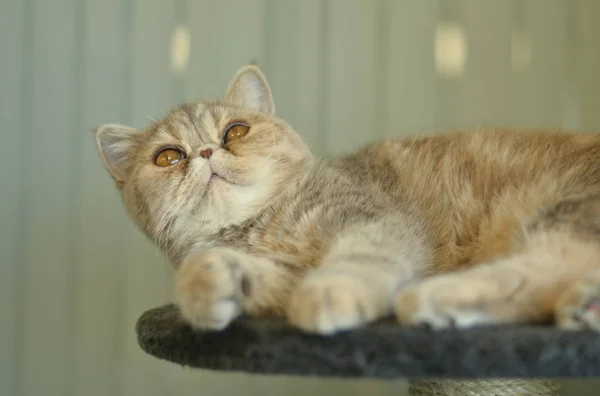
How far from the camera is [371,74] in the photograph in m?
1.93

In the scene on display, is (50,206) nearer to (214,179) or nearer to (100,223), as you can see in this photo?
(100,223)

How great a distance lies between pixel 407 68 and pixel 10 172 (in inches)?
51.3

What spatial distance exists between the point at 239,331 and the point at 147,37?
4.58ft

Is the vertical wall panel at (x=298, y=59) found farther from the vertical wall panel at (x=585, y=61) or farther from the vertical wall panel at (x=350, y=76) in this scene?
the vertical wall panel at (x=585, y=61)

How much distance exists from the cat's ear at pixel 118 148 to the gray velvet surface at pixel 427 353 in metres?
0.82

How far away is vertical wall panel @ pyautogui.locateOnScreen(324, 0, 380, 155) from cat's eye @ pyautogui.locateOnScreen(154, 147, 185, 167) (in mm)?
765

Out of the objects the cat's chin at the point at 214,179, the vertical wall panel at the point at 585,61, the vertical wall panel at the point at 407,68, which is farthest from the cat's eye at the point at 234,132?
the vertical wall panel at the point at 585,61

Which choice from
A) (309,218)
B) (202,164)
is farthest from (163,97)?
(309,218)

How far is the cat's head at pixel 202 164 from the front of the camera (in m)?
1.14

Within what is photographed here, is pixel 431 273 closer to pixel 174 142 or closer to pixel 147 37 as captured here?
pixel 174 142

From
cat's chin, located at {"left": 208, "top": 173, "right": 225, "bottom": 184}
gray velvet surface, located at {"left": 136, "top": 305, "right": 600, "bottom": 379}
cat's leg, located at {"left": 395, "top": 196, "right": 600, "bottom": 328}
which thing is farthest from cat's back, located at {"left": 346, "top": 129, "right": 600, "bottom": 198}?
gray velvet surface, located at {"left": 136, "top": 305, "right": 600, "bottom": 379}

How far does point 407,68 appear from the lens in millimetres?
1911

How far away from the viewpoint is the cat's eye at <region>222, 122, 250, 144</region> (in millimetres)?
1245

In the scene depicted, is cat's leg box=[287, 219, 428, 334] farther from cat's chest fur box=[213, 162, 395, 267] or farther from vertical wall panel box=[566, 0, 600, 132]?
vertical wall panel box=[566, 0, 600, 132]
